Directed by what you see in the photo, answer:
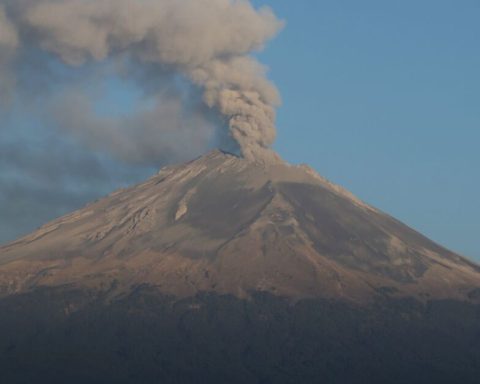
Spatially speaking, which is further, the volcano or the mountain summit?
the mountain summit

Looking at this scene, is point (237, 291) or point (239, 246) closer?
point (237, 291)

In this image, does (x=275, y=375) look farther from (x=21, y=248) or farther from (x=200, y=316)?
(x=21, y=248)

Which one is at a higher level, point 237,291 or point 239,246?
point 239,246

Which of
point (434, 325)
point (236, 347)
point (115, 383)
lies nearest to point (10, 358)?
point (115, 383)
